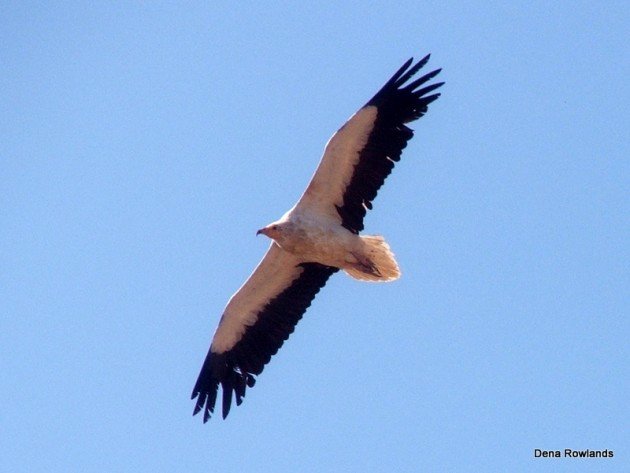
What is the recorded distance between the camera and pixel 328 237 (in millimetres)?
13000

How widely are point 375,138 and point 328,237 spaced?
1.20 meters

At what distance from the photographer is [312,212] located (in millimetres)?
13211

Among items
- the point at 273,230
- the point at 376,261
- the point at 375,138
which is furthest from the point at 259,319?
the point at 375,138

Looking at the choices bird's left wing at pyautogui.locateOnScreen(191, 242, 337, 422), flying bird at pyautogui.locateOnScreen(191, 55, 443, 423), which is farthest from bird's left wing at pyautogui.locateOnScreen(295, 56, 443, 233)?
bird's left wing at pyautogui.locateOnScreen(191, 242, 337, 422)

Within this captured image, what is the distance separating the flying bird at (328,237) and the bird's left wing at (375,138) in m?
0.01

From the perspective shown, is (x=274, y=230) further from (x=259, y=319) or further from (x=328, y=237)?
(x=259, y=319)

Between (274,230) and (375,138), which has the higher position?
(375,138)

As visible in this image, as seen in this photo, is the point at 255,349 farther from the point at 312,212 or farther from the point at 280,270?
the point at 312,212

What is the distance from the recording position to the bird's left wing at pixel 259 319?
13805mm

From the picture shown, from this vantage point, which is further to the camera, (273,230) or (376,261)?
(376,261)

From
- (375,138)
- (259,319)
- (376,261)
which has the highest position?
(375,138)

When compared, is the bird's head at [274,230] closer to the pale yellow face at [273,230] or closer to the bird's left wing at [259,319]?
the pale yellow face at [273,230]

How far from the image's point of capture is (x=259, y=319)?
14.0 metres

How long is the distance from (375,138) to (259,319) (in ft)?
8.68
